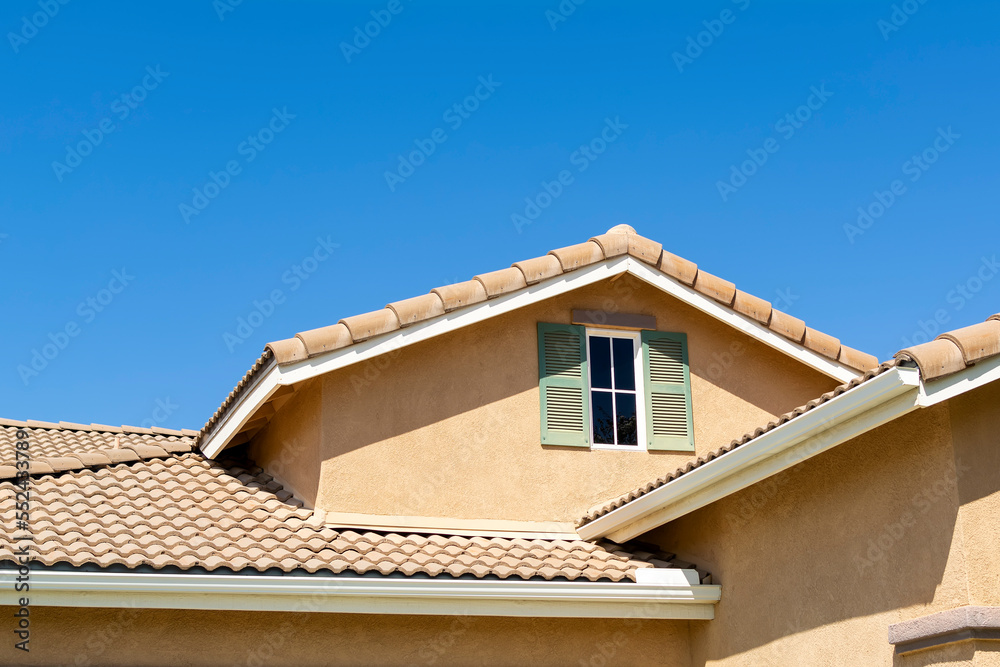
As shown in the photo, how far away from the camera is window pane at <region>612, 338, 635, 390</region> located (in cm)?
1142

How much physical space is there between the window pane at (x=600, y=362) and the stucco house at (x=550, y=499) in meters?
0.03

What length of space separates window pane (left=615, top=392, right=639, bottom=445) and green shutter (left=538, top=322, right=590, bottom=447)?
1.47 feet

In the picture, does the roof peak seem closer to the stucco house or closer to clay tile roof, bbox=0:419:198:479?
the stucco house

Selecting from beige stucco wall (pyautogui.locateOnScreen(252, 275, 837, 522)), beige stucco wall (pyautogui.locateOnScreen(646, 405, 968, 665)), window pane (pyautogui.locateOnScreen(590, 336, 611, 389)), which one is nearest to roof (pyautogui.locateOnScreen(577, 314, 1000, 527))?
beige stucco wall (pyautogui.locateOnScreen(646, 405, 968, 665))

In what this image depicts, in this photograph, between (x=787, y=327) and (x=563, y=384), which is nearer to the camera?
(x=563, y=384)

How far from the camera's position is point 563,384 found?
36.3ft

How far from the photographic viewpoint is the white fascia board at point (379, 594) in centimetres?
790

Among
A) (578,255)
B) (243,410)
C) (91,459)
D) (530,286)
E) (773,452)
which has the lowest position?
(773,452)

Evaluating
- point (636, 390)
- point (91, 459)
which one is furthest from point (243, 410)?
point (636, 390)

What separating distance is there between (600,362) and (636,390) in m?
0.50

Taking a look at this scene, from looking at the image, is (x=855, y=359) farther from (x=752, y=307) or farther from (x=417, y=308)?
(x=417, y=308)

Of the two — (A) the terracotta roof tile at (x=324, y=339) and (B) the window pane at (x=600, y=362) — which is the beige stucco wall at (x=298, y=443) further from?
(B) the window pane at (x=600, y=362)

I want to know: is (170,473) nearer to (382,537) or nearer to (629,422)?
(382,537)

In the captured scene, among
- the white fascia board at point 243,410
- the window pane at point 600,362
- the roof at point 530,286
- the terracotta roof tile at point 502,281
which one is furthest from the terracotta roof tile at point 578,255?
the white fascia board at point 243,410
